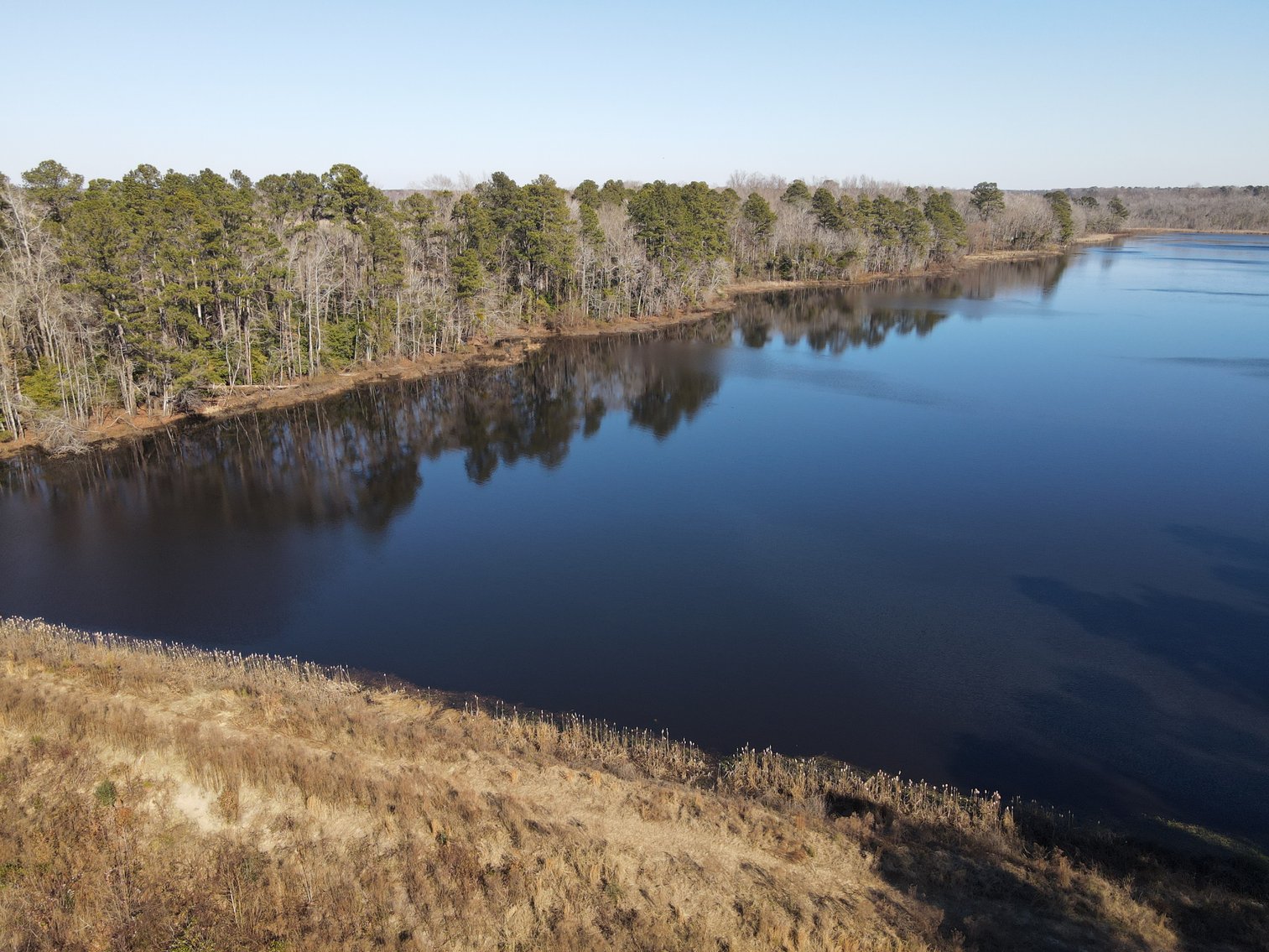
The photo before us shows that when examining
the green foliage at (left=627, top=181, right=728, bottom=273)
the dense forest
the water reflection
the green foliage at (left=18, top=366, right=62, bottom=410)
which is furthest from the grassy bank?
the green foliage at (left=627, top=181, right=728, bottom=273)

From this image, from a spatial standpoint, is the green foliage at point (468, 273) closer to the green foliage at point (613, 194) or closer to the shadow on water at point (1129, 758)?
the green foliage at point (613, 194)

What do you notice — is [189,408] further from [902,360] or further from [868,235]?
[868,235]

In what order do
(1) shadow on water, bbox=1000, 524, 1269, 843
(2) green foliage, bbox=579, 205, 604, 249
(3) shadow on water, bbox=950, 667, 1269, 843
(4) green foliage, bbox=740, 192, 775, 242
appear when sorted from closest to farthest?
(3) shadow on water, bbox=950, 667, 1269, 843
(1) shadow on water, bbox=1000, 524, 1269, 843
(2) green foliage, bbox=579, 205, 604, 249
(4) green foliage, bbox=740, 192, 775, 242

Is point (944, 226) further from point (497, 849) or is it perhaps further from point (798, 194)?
point (497, 849)

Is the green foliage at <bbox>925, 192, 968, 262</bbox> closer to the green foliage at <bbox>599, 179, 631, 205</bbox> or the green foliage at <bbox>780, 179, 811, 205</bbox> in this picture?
the green foliage at <bbox>780, 179, 811, 205</bbox>

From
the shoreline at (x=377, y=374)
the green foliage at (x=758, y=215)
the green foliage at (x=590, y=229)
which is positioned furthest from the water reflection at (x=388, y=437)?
the green foliage at (x=758, y=215)

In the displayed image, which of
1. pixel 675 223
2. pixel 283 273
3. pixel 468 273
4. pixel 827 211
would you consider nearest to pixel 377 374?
pixel 283 273
